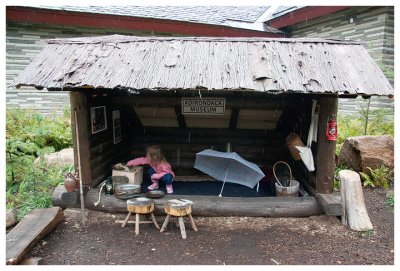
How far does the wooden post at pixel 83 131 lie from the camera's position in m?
5.86

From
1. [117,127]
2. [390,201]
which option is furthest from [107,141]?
[390,201]

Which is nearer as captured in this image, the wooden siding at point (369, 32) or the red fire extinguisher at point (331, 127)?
the red fire extinguisher at point (331, 127)

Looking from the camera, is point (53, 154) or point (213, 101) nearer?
point (213, 101)

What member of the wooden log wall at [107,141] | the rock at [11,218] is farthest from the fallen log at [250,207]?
the rock at [11,218]

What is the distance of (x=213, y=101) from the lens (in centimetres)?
701

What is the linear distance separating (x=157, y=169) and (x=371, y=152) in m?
5.39

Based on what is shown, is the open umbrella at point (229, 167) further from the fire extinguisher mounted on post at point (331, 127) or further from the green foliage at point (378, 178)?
the green foliage at point (378, 178)

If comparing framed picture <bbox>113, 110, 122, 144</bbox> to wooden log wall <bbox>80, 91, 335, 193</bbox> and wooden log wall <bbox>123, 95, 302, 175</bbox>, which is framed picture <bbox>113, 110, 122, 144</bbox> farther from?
wooden log wall <bbox>123, 95, 302, 175</bbox>

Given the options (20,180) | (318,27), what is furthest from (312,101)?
(20,180)

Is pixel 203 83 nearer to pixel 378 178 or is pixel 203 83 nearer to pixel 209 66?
pixel 209 66

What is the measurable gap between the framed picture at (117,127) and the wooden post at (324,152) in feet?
15.7

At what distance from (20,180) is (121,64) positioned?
456 centimetres

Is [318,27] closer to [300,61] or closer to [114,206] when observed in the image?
[300,61]

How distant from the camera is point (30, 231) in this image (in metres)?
4.92
